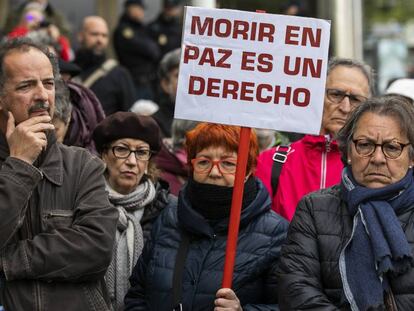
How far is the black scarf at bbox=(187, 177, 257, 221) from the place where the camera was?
19.6 ft

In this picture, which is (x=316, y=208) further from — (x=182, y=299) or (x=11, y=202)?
(x=11, y=202)

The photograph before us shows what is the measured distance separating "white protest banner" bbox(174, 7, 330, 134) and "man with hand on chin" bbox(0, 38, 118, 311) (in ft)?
2.05

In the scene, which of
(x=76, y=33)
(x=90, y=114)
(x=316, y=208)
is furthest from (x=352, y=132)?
(x=76, y=33)

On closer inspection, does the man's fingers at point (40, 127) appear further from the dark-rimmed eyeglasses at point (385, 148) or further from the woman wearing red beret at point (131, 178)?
the dark-rimmed eyeglasses at point (385, 148)

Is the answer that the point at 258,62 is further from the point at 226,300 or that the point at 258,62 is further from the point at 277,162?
the point at 226,300

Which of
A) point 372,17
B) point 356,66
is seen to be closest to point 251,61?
point 356,66

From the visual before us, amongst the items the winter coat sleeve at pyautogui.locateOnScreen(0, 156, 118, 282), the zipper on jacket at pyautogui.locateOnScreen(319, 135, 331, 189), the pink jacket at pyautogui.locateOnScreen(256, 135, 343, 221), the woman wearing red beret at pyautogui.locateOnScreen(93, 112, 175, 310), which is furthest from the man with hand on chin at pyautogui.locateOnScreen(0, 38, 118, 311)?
the zipper on jacket at pyautogui.locateOnScreen(319, 135, 331, 189)

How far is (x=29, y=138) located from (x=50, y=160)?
7.8 inches

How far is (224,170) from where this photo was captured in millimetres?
6094

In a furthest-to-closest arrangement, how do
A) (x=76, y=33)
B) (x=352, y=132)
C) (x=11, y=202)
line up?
(x=76, y=33)
(x=352, y=132)
(x=11, y=202)

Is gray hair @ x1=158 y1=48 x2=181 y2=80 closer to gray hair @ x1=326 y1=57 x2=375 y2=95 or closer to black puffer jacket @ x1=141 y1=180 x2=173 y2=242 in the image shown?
gray hair @ x1=326 y1=57 x2=375 y2=95

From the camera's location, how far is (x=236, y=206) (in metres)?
5.72

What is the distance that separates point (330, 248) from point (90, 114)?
8.33ft

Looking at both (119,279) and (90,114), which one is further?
(90,114)
